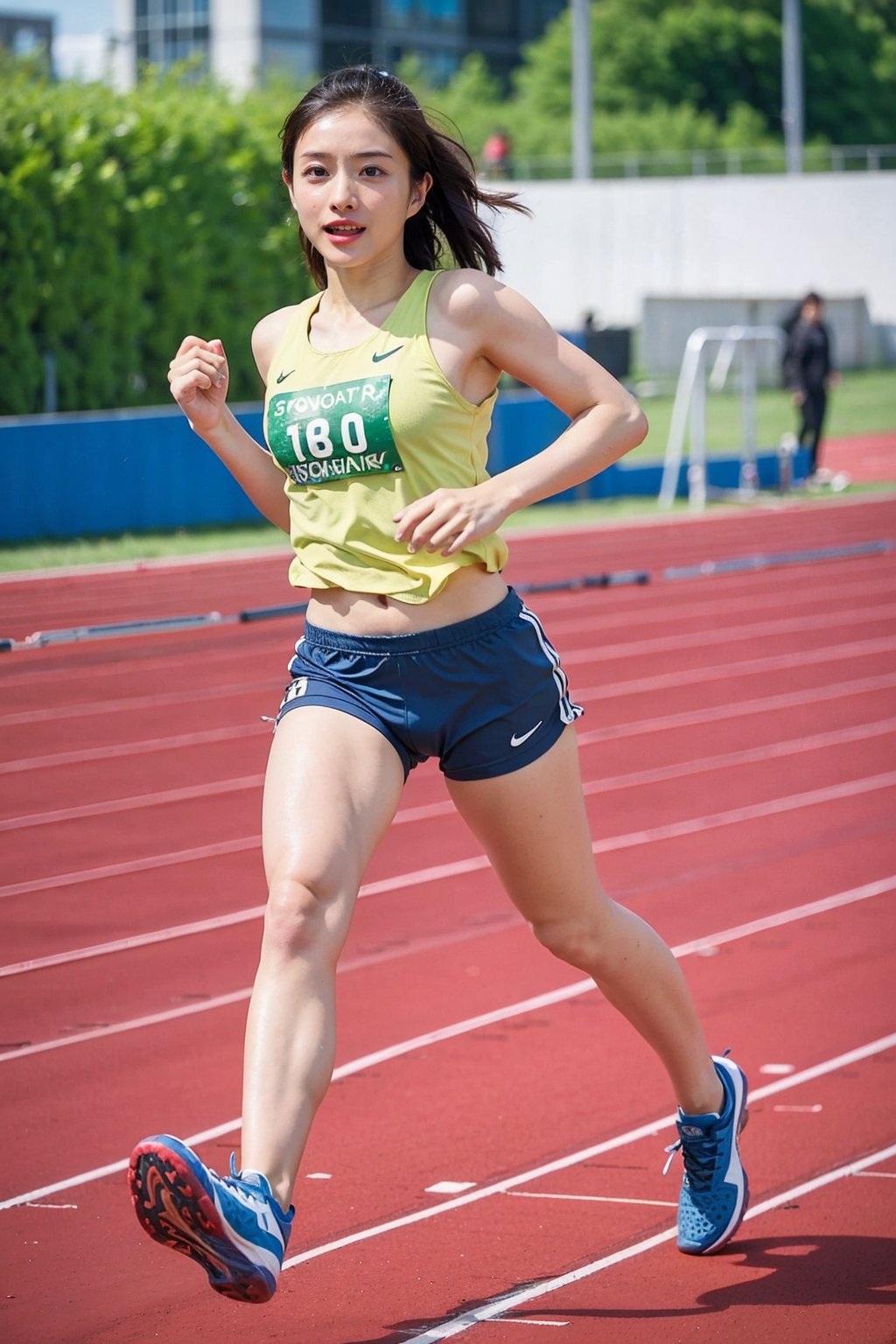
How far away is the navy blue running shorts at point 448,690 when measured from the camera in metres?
3.25

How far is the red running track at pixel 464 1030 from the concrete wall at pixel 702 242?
110ft

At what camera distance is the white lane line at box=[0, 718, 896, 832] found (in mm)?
7840

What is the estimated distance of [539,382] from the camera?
3.36 meters

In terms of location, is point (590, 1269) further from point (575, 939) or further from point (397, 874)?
point (397, 874)

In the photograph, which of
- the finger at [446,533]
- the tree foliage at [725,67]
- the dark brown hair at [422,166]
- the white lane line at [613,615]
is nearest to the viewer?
the finger at [446,533]

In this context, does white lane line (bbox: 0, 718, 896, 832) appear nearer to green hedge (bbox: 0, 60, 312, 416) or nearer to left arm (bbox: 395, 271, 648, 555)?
left arm (bbox: 395, 271, 648, 555)

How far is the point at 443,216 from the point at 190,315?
59.4 feet

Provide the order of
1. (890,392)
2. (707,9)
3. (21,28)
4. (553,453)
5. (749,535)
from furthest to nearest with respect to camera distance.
→ 1. (21,28)
2. (707,9)
3. (890,392)
4. (749,535)
5. (553,453)

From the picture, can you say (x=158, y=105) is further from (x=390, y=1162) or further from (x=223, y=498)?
(x=390, y=1162)

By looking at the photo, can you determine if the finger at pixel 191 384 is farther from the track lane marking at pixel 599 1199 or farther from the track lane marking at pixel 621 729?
the track lane marking at pixel 621 729

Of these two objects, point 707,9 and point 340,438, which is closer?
point 340,438

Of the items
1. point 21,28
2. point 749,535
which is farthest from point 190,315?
point 21,28

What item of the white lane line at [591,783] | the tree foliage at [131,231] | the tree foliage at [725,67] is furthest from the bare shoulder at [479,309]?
the tree foliage at [725,67]

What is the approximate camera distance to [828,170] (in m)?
45.0
